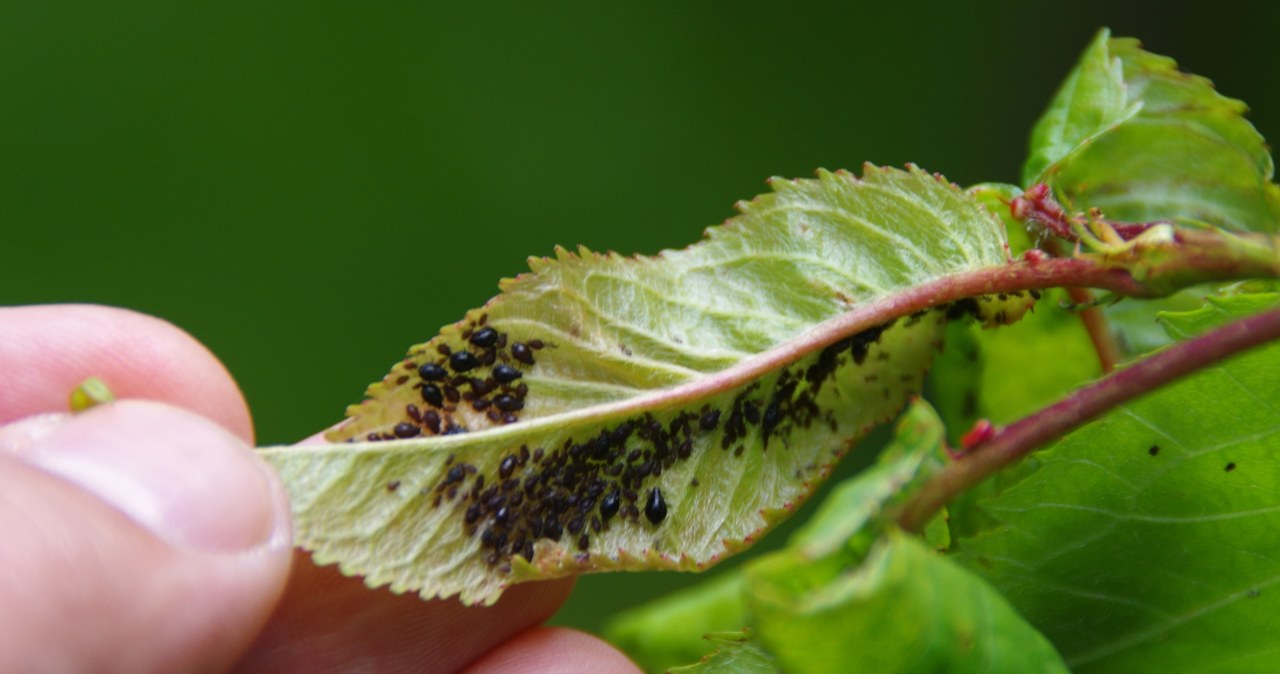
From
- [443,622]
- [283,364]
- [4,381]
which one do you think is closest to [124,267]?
[283,364]

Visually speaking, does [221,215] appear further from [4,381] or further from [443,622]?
[443,622]

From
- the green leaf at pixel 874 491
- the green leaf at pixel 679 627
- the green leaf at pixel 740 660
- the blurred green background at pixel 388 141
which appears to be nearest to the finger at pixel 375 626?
the green leaf at pixel 679 627

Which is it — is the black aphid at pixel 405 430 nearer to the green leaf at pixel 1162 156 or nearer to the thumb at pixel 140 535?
the thumb at pixel 140 535

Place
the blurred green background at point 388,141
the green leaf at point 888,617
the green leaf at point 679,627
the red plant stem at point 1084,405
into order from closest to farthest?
1. the green leaf at point 888,617
2. the red plant stem at point 1084,405
3. the green leaf at point 679,627
4. the blurred green background at point 388,141

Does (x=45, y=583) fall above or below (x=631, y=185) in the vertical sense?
above

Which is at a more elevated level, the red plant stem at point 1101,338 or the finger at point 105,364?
the finger at point 105,364

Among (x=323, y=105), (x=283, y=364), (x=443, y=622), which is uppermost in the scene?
(x=323, y=105)

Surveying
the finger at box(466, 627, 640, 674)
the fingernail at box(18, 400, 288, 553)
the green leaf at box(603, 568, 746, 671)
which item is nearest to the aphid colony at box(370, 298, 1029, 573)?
the fingernail at box(18, 400, 288, 553)
